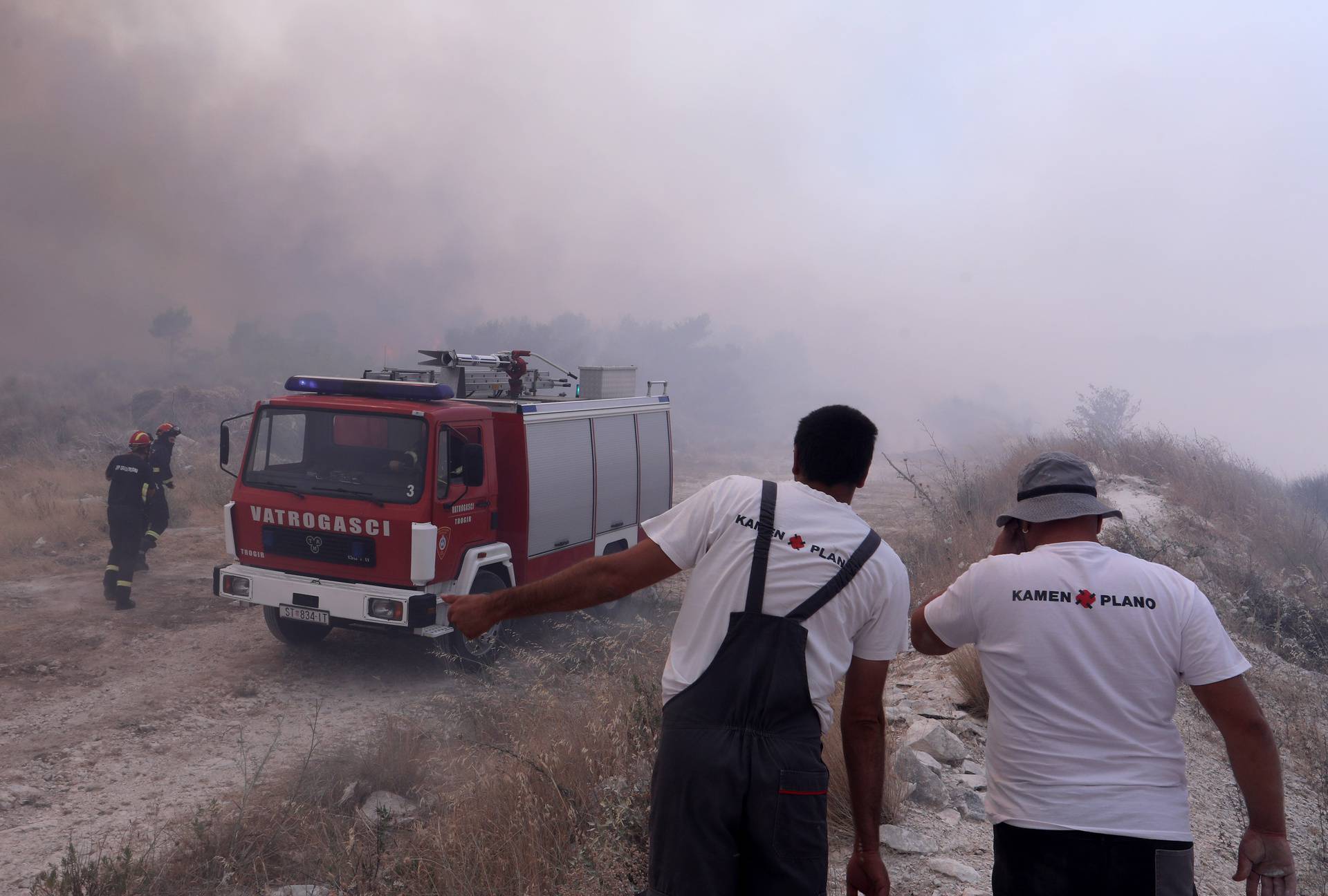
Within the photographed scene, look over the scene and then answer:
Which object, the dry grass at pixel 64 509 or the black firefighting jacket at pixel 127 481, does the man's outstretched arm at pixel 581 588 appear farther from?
the dry grass at pixel 64 509

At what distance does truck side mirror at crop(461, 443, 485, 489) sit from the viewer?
690cm

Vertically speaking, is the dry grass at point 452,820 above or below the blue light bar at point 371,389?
below

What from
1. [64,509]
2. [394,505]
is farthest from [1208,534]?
[64,509]

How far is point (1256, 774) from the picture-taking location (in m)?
2.00

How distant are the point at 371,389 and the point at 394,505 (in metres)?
1.11

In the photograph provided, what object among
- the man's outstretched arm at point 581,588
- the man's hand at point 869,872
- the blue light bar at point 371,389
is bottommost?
the man's hand at point 869,872

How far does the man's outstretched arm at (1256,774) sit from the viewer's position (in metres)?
1.99

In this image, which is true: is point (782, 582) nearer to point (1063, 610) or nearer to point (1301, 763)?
point (1063, 610)

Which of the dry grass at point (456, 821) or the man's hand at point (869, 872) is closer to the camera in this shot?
the man's hand at point (869, 872)

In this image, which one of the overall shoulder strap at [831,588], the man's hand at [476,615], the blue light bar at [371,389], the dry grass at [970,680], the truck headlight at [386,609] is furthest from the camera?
the blue light bar at [371,389]


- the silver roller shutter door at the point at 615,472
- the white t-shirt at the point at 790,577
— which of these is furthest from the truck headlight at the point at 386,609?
the white t-shirt at the point at 790,577

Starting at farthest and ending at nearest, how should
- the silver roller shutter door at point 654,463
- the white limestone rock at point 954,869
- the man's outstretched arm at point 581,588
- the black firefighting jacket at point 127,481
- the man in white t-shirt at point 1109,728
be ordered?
the silver roller shutter door at point 654,463
the black firefighting jacket at point 127,481
the white limestone rock at point 954,869
the man's outstretched arm at point 581,588
the man in white t-shirt at point 1109,728

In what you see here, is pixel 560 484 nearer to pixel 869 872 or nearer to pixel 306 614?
pixel 306 614

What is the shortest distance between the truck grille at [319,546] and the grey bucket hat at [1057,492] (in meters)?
5.37
